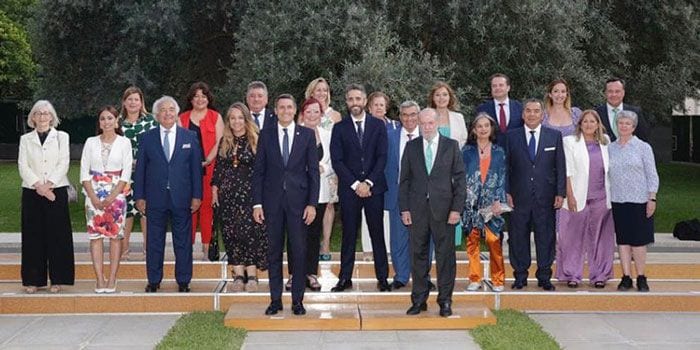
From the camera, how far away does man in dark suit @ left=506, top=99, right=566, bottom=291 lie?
344 inches

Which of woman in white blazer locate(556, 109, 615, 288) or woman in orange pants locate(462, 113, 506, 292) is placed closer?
woman in orange pants locate(462, 113, 506, 292)

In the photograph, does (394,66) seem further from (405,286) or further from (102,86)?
(102,86)

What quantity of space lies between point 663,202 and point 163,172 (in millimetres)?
15729

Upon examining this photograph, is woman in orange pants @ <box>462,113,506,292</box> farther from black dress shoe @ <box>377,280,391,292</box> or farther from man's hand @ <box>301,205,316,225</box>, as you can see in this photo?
man's hand @ <box>301,205,316,225</box>

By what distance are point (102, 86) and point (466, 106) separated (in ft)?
25.7

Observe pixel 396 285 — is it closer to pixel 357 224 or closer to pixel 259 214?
pixel 357 224

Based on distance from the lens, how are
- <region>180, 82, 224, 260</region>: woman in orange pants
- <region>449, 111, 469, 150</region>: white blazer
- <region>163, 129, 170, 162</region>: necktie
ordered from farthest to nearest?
<region>180, 82, 224, 260</region>: woman in orange pants < <region>449, 111, 469, 150</region>: white blazer < <region>163, 129, 170, 162</region>: necktie

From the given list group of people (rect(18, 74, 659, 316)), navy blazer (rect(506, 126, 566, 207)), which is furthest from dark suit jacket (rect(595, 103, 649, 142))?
navy blazer (rect(506, 126, 566, 207))

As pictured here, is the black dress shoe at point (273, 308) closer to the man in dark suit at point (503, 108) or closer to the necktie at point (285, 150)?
the necktie at point (285, 150)

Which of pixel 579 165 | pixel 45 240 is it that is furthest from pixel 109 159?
pixel 579 165

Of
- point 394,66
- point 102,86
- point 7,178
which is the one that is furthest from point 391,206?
point 7,178

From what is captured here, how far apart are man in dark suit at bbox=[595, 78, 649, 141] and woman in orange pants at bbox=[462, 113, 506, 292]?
149cm

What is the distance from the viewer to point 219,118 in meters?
9.71

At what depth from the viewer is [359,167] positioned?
337 inches
